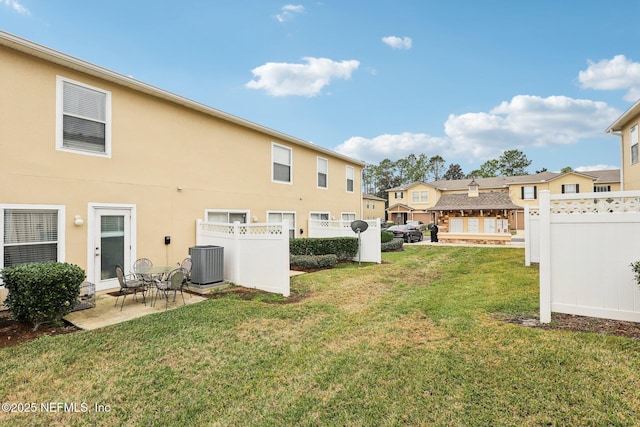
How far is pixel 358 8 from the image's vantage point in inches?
473

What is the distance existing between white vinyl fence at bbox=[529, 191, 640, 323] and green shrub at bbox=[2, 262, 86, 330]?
24.7 feet

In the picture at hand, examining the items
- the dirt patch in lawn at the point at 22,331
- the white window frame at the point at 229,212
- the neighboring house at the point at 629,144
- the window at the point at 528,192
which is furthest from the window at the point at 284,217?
the window at the point at 528,192

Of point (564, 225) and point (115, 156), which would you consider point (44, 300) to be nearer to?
point (115, 156)

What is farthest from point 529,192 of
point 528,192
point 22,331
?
point 22,331

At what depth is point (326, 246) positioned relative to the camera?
1195cm

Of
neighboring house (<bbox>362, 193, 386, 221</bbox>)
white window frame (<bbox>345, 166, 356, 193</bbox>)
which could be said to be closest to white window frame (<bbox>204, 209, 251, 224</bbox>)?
white window frame (<bbox>345, 166, 356, 193</bbox>)

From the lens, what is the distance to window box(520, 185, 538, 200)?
33.1 m

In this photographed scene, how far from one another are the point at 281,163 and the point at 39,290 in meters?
8.99

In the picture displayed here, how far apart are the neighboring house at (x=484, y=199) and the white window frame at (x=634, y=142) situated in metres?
5.27

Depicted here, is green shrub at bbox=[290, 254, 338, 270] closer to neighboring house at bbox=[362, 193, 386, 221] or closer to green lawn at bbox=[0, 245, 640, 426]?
green lawn at bbox=[0, 245, 640, 426]

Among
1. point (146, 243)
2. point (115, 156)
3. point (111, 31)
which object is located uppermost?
point (111, 31)

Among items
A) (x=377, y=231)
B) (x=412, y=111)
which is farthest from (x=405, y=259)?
(x=412, y=111)

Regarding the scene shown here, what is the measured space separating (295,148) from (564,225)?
1045 cm

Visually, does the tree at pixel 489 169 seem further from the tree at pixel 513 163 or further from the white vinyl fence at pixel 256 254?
the white vinyl fence at pixel 256 254
